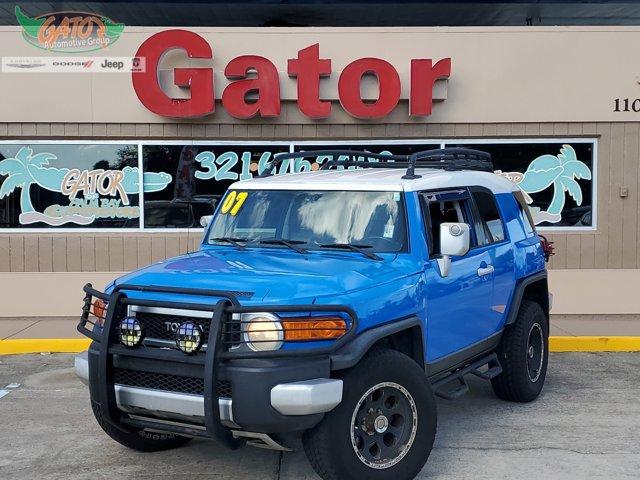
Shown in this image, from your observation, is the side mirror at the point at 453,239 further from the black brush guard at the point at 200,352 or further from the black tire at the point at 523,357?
the black tire at the point at 523,357

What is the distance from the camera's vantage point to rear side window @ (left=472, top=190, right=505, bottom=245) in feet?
21.6

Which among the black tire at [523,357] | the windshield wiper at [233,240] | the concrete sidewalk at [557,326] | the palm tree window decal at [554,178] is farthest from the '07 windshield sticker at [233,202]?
the palm tree window decal at [554,178]

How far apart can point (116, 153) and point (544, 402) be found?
7294 mm

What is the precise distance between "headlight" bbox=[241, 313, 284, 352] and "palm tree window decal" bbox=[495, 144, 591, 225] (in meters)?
7.98

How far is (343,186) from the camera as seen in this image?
596cm

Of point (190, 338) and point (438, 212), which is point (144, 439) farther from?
point (438, 212)

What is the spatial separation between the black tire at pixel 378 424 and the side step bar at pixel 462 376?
631 millimetres

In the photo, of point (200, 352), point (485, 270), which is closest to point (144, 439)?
point (200, 352)

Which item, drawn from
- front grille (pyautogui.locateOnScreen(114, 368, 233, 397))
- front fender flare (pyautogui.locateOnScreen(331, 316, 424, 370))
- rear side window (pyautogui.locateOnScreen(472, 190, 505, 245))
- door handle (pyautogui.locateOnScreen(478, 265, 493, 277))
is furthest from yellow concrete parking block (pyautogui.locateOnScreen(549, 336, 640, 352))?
front grille (pyautogui.locateOnScreen(114, 368, 233, 397))

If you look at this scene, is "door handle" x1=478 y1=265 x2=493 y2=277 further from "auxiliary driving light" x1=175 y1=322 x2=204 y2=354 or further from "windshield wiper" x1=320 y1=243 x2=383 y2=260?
"auxiliary driving light" x1=175 y1=322 x2=204 y2=354

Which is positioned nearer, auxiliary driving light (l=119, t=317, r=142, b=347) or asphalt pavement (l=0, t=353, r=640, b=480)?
auxiliary driving light (l=119, t=317, r=142, b=347)

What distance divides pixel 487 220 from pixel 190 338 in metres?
3.10

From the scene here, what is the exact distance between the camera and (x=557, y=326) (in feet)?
35.0

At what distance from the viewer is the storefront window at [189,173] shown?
11.8 m
